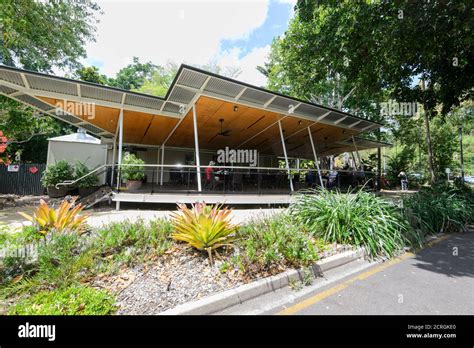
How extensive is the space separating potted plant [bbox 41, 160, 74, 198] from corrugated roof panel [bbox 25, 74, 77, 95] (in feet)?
12.3

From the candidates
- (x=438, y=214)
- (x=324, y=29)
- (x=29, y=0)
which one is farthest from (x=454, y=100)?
(x=29, y=0)

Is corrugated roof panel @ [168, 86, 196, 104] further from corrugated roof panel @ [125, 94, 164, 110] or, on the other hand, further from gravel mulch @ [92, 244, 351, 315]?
gravel mulch @ [92, 244, 351, 315]

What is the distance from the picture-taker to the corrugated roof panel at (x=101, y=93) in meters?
7.21

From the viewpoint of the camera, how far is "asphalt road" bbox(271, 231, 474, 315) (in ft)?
7.72

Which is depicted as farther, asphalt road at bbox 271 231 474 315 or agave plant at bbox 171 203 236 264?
agave plant at bbox 171 203 236 264

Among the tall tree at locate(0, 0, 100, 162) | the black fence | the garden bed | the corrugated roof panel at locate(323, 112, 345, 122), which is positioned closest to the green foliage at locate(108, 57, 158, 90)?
the tall tree at locate(0, 0, 100, 162)

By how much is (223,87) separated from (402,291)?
674 centimetres

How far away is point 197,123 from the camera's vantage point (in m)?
10.2

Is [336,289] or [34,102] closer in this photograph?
→ [336,289]

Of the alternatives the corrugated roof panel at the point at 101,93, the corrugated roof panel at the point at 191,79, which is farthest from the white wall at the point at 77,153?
the corrugated roof panel at the point at 191,79

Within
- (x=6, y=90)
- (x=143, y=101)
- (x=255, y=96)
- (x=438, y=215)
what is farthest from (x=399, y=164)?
(x=6, y=90)

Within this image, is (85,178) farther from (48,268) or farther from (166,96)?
(48,268)
